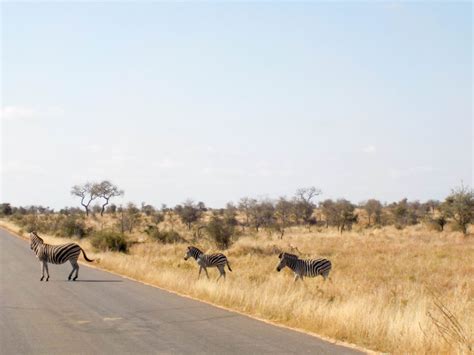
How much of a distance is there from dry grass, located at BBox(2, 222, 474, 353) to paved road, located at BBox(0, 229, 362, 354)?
33.0 inches

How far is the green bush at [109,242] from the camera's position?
37938 millimetres

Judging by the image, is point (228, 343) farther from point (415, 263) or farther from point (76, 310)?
point (415, 263)

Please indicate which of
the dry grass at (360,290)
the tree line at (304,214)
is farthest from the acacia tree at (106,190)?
the dry grass at (360,290)

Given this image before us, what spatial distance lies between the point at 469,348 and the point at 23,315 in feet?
31.4

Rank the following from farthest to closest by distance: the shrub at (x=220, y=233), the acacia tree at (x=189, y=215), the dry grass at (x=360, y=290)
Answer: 1. the acacia tree at (x=189, y=215)
2. the shrub at (x=220, y=233)
3. the dry grass at (x=360, y=290)

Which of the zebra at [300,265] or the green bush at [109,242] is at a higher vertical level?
the zebra at [300,265]

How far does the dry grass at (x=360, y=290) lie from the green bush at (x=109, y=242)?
763mm

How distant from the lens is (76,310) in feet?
44.6

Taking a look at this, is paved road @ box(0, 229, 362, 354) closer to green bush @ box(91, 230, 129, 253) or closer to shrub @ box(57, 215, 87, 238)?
green bush @ box(91, 230, 129, 253)

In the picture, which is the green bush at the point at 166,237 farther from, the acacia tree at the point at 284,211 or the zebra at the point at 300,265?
the acacia tree at the point at 284,211

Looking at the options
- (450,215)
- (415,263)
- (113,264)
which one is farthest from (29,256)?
(450,215)

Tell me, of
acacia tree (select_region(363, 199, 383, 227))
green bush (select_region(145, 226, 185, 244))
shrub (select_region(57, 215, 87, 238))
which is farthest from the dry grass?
acacia tree (select_region(363, 199, 383, 227))

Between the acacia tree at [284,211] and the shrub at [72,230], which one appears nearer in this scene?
the shrub at [72,230]

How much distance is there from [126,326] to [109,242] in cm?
2772
